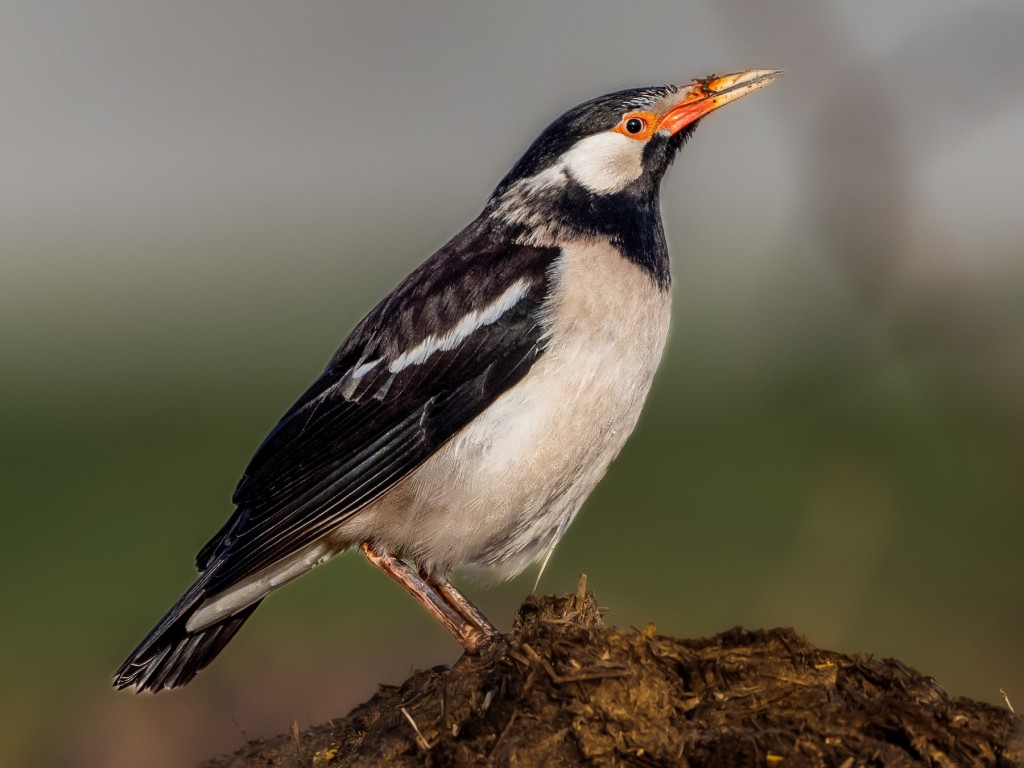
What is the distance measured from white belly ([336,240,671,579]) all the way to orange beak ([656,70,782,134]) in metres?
1.09

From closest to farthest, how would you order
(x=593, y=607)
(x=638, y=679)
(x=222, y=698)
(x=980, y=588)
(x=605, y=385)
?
(x=638, y=679) → (x=593, y=607) → (x=605, y=385) → (x=222, y=698) → (x=980, y=588)

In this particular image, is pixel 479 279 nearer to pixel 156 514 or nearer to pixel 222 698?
pixel 222 698

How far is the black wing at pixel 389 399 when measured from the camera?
6.24m

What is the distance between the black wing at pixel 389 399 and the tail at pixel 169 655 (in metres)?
0.27

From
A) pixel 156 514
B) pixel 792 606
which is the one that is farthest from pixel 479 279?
pixel 156 514

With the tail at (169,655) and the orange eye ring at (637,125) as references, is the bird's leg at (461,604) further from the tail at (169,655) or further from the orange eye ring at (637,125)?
the orange eye ring at (637,125)

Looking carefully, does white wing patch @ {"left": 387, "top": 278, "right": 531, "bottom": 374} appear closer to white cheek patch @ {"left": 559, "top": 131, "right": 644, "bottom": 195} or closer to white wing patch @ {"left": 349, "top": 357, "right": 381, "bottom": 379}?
white wing patch @ {"left": 349, "top": 357, "right": 381, "bottom": 379}

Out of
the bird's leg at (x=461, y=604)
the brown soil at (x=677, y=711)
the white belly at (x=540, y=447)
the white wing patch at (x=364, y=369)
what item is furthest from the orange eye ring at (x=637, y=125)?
the brown soil at (x=677, y=711)

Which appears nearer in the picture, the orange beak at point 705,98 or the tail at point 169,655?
the tail at point 169,655

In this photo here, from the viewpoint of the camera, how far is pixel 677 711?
4.39m

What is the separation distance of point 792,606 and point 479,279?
2363mm

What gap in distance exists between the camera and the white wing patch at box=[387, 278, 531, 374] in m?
6.40

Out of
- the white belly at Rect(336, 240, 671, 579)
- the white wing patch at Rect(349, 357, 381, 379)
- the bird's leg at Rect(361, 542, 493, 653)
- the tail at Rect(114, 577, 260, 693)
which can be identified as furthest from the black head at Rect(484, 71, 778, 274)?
the tail at Rect(114, 577, 260, 693)

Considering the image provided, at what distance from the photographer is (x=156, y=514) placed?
15.7 m
